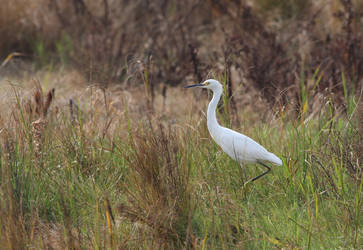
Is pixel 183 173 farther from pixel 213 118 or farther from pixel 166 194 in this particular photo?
pixel 213 118

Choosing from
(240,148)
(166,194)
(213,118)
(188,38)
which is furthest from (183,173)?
(188,38)

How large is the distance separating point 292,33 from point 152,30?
1726 millimetres

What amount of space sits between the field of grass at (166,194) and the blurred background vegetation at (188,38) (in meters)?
1.63

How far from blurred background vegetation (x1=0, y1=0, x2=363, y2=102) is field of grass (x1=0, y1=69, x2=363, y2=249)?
1.63 m

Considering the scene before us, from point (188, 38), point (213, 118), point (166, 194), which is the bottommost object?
point (166, 194)

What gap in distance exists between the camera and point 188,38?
657 cm

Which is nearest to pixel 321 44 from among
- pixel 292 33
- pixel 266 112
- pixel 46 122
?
pixel 292 33

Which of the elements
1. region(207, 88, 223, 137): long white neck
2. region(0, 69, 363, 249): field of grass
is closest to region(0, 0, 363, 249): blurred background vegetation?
region(0, 69, 363, 249): field of grass

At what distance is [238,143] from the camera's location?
3.13 metres

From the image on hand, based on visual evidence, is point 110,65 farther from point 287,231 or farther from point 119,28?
point 287,231

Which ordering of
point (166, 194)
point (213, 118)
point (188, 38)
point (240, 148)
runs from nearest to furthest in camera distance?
point (166, 194) → point (240, 148) → point (213, 118) → point (188, 38)

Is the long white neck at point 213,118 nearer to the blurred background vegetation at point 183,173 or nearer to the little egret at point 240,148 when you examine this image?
the little egret at point 240,148

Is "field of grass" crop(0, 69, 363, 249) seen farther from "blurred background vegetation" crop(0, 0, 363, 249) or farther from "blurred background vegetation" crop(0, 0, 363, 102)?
"blurred background vegetation" crop(0, 0, 363, 102)

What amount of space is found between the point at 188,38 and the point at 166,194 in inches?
165
